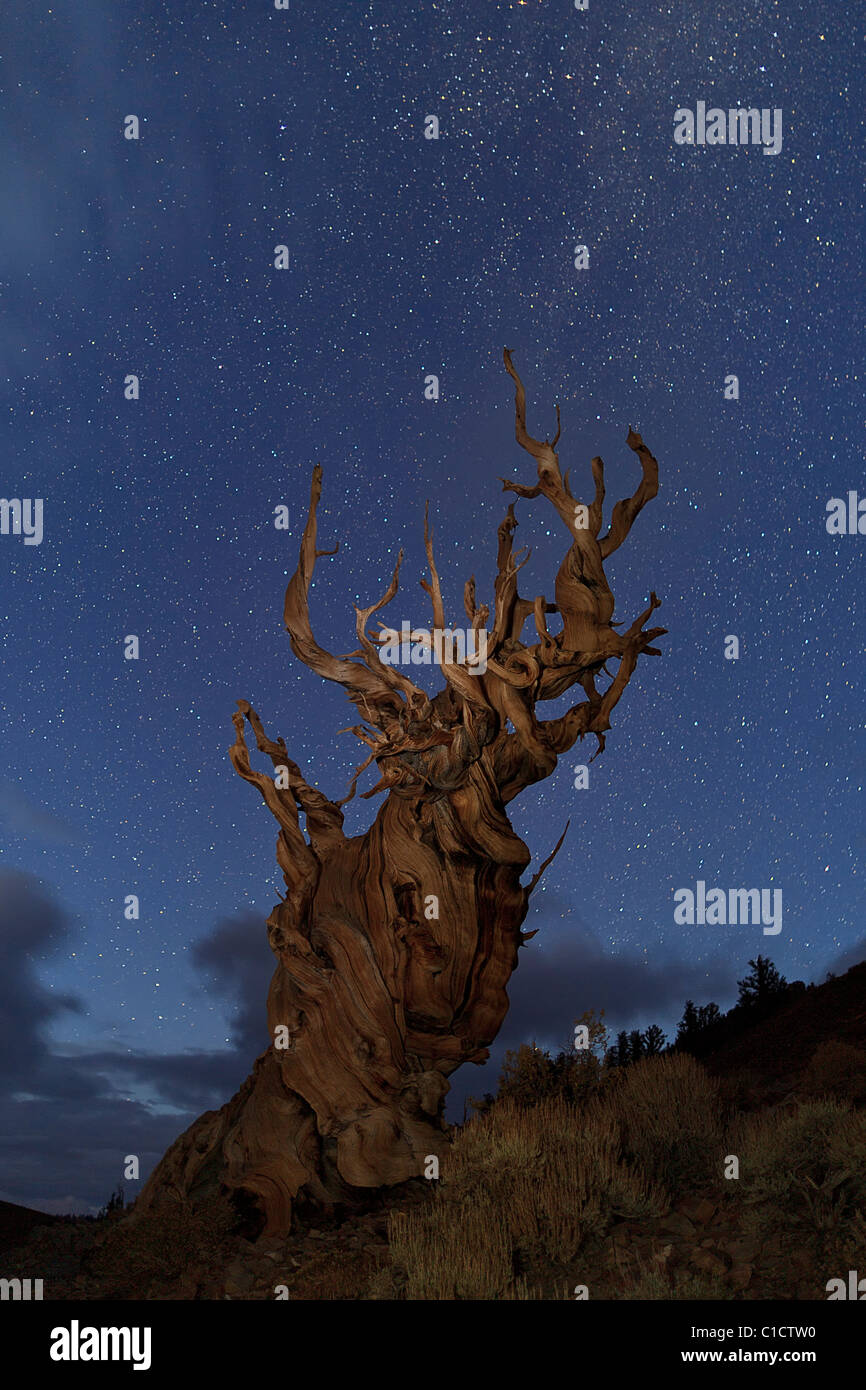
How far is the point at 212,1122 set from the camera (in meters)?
12.4

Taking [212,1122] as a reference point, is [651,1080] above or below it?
above

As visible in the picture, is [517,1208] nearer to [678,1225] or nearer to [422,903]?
[678,1225]

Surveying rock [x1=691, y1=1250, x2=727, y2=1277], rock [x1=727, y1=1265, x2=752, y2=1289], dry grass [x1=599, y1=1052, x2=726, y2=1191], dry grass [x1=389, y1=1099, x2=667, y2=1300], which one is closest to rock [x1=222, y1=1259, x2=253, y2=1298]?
dry grass [x1=389, y1=1099, x2=667, y2=1300]

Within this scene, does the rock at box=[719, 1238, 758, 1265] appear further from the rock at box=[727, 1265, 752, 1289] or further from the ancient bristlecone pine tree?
the ancient bristlecone pine tree

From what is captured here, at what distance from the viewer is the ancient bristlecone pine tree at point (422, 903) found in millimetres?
10578

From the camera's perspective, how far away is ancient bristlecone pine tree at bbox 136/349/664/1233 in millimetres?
10578

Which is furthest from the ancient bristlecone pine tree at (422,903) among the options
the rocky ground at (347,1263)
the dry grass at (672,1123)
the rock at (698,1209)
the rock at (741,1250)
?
the rock at (741,1250)

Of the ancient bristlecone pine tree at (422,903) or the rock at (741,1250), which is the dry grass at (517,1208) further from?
the ancient bristlecone pine tree at (422,903)
